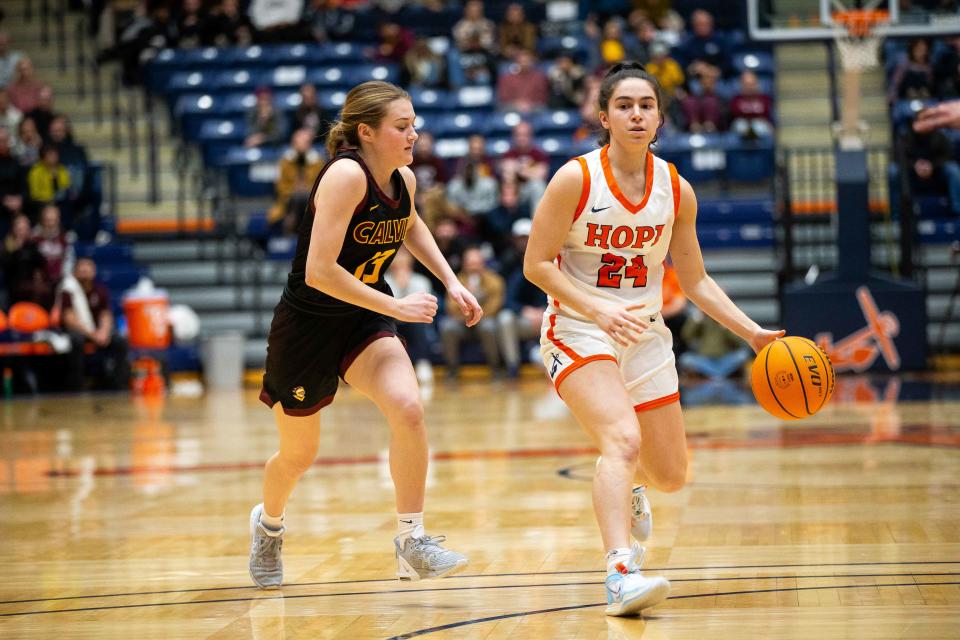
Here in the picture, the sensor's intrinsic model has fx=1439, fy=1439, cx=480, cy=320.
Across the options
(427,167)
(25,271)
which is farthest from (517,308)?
(25,271)

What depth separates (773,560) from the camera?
16.2ft

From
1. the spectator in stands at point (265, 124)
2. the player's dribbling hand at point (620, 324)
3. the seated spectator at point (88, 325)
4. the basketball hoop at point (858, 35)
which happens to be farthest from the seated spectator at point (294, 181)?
the player's dribbling hand at point (620, 324)

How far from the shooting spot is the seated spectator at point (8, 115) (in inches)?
693

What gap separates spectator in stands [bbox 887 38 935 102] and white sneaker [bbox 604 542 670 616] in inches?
514

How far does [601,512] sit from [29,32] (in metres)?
17.9

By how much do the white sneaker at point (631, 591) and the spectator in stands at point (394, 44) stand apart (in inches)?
586

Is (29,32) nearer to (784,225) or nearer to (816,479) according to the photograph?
(784,225)

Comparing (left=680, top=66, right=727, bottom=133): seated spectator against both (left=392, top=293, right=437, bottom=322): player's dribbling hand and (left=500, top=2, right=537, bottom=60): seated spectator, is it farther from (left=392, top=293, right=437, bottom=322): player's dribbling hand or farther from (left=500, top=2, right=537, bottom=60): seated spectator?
(left=392, top=293, right=437, bottom=322): player's dribbling hand

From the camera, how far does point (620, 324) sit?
14.4 ft

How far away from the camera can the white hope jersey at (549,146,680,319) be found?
15.3 feet

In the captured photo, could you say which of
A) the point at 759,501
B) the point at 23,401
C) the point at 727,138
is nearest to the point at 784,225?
the point at 727,138

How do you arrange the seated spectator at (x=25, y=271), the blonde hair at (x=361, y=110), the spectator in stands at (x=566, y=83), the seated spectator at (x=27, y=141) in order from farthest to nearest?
1. the spectator in stands at (x=566, y=83)
2. the seated spectator at (x=27, y=141)
3. the seated spectator at (x=25, y=271)
4. the blonde hair at (x=361, y=110)

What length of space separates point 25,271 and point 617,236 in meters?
11.7

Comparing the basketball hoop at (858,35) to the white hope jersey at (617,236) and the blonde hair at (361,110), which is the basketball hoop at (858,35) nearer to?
the white hope jersey at (617,236)
